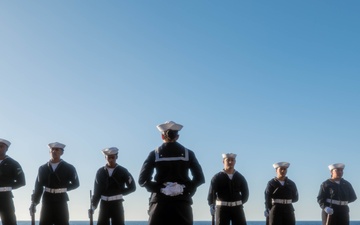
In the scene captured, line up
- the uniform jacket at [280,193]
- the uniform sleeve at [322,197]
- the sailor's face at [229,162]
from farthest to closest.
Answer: the uniform sleeve at [322,197], the uniform jacket at [280,193], the sailor's face at [229,162]

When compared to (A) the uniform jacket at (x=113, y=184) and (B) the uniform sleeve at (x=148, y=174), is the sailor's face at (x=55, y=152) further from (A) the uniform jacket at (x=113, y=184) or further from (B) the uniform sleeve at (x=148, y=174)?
(B) the uniform sleeve at (x=148, y=174)

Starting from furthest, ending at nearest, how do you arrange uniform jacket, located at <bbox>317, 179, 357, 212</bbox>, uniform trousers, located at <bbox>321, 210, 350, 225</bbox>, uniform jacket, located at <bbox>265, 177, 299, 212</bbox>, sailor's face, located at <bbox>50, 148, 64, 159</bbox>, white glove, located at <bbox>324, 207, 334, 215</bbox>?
uniform jacket, located at <bbox>317, 179, 357, 212</bbox> < uniform trousers, located at <bbox>321, 210, 350, 225</bbox> < white glove, located at <bbox>324, 207, 334, 215</bbox> < uniform jacket, located at <bbox>265, 177, 299, 212</bbox> < sailor's face, located at <bbox>50, 148, 64, 159</bbox>

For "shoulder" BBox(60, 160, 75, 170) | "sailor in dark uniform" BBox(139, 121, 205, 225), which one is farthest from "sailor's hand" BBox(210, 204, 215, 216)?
"sailor in dark uniform" BBox(139, 121, 205, 225)

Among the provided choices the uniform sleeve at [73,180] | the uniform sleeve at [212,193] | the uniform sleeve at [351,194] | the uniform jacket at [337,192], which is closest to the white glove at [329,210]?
the uniform jacket at [337,192]

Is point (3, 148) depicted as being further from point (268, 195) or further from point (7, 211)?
point (268, 195)

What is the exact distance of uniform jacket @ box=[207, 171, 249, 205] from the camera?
53.6 ft

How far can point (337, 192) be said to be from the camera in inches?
706

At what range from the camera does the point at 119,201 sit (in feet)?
50.9

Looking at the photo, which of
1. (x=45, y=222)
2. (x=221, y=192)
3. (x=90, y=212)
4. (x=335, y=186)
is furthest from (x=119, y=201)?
(x=335, y=186)

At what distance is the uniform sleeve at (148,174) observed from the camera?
33.4ft

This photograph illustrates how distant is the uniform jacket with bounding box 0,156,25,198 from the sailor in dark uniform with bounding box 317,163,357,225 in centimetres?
948

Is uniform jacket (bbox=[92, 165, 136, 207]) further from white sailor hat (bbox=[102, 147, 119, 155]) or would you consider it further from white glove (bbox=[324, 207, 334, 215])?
white glove (bbox=[324, 207, 334, 215])

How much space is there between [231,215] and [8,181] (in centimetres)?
638

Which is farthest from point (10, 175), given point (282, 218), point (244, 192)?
point (282, 218)
